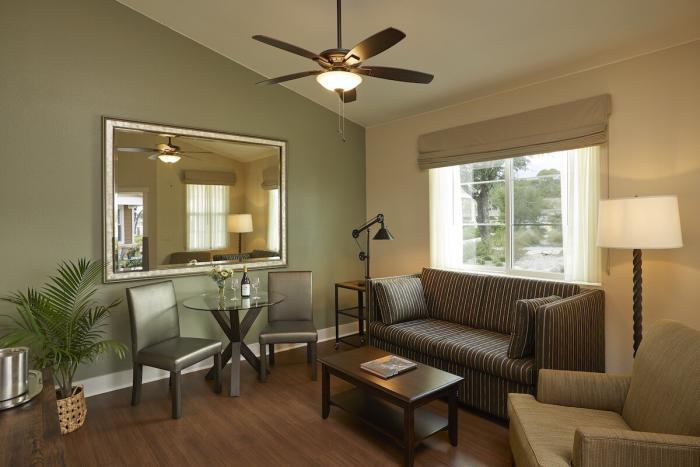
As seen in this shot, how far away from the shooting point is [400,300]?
12.6ft

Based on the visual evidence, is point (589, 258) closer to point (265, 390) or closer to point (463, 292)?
point (463, 292)

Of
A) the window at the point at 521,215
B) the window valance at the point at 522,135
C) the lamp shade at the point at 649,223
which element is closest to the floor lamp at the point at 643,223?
the lamp shade at the point at 649,223

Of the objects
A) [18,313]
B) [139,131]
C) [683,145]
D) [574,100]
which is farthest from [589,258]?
[18,313]

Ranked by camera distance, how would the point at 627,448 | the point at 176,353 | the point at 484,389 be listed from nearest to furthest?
the point at 627,448
the point at 484,389
the point at 176,353

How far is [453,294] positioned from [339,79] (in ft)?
7.57

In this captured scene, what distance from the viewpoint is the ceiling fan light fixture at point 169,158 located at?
3.75 meters

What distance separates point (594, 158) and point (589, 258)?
0.80 m

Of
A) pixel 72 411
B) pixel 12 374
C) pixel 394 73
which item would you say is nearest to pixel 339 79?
pixel 394 73

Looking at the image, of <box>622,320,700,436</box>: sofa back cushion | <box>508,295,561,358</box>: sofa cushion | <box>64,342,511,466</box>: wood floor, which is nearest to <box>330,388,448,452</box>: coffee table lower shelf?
<box>64,342,511,466</box>: wood floor

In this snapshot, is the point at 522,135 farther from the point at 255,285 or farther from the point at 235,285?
the point at 235,285

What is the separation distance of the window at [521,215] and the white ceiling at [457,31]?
0.76 m

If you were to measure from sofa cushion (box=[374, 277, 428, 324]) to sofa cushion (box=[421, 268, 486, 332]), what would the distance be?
121 mm

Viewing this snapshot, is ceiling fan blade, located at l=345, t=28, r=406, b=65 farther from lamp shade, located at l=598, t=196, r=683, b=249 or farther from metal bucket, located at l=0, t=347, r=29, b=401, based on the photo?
metal bucket, located at l=0, t=347, r=29, b=401

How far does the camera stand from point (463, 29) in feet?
10.2
